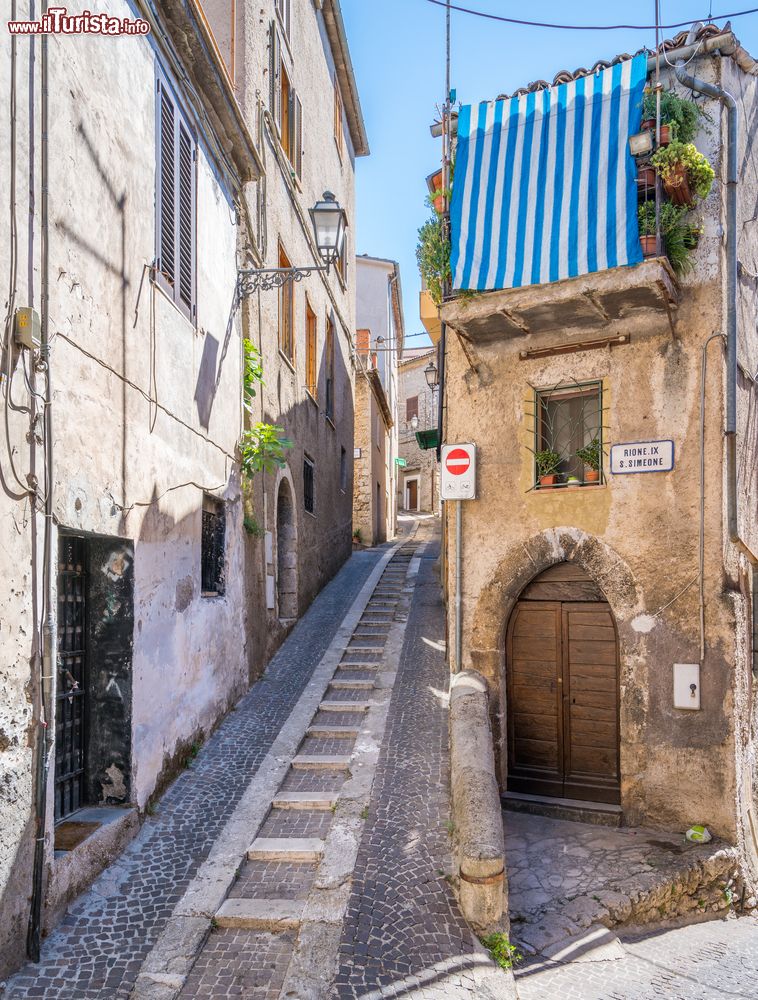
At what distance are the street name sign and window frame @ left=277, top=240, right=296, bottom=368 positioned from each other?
504 centimetres

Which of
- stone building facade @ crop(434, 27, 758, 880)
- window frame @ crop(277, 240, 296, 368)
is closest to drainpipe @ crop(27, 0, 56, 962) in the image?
stone building facade @ crop(434, 27, 758, 880)

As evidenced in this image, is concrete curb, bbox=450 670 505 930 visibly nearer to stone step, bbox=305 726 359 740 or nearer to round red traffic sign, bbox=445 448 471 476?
stone step, bbox=305 726 359 740

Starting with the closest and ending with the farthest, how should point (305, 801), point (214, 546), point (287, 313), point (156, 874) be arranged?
point (156, 874), point (305, 801), point (214, 546), point (287, 313)

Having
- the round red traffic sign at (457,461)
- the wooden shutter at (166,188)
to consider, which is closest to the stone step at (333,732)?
the round red traffic sign at (457,461)

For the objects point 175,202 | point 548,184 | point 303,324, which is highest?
point 548,184

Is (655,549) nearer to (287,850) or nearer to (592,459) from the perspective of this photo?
(592,459)

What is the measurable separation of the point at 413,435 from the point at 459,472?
28.0 meters

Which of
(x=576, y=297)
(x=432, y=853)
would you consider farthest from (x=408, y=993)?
(x=576, y=297)

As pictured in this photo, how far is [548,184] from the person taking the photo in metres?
8.09

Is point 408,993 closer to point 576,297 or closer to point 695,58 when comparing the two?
point 576,297

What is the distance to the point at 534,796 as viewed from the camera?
8.11 meters

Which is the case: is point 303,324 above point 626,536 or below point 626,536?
above

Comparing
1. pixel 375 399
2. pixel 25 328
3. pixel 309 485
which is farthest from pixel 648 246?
pixel 375 399

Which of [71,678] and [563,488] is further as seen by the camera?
[563,488]
